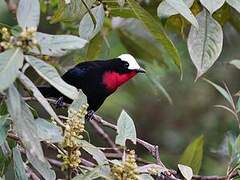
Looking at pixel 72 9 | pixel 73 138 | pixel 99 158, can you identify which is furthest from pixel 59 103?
pixel 73 138

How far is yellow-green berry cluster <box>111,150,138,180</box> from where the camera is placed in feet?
4.56

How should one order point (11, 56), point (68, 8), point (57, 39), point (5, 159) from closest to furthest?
point (11, 56) < point (57, 39) < point (5, 159) < point (68, 8)

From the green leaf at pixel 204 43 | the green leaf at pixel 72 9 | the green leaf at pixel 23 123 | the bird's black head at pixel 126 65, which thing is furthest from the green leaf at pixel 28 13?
the bird's black head at pixel 126 65

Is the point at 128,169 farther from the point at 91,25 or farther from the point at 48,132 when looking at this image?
the point at 91,25

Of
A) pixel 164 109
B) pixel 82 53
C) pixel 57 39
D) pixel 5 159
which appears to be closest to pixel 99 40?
pixel 82 53

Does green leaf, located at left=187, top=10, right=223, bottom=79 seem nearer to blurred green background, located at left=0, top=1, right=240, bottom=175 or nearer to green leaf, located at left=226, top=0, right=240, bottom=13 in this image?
green leaf, located at left=226, top=0, right=240, bottom=13

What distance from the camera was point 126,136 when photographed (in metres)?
1.69

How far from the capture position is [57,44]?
1.35 metres

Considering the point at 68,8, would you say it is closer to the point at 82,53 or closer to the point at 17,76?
the point at 17,76

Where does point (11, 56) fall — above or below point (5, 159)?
above

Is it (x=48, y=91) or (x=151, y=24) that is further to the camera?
(x=48, y=91)

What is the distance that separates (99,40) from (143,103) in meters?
2.78

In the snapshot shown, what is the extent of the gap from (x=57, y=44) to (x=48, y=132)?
0.64 feet

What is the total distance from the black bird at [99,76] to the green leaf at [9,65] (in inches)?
65.7
